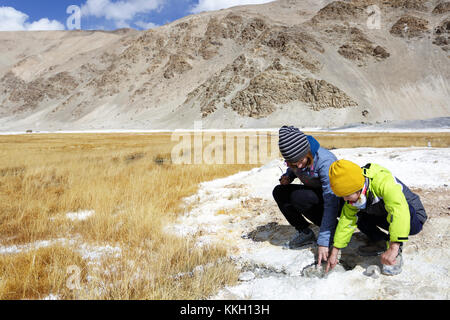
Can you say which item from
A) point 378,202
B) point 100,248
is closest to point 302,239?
point 378,202

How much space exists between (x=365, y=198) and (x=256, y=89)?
6786cm

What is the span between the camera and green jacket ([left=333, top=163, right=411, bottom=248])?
257 centimetres

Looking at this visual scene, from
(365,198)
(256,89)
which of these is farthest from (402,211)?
(256,89)

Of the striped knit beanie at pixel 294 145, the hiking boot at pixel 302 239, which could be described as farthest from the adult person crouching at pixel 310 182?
the hiking boot at pixel 302 239

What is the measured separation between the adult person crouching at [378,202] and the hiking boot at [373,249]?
16.0 inches

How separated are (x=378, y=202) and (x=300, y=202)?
3.05ft

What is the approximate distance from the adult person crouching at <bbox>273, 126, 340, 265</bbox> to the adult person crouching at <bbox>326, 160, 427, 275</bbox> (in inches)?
7.4

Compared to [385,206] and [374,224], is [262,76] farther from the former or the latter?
[385,206]

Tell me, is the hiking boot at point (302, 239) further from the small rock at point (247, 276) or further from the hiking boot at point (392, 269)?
the hiking boot at point (392, 269)

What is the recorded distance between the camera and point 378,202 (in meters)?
2.81

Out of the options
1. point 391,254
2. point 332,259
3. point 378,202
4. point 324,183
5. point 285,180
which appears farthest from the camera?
point 285,180

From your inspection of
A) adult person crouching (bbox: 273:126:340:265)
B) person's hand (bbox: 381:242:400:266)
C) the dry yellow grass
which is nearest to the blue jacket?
adult person crouching (bbox: 273:126:340:265)
